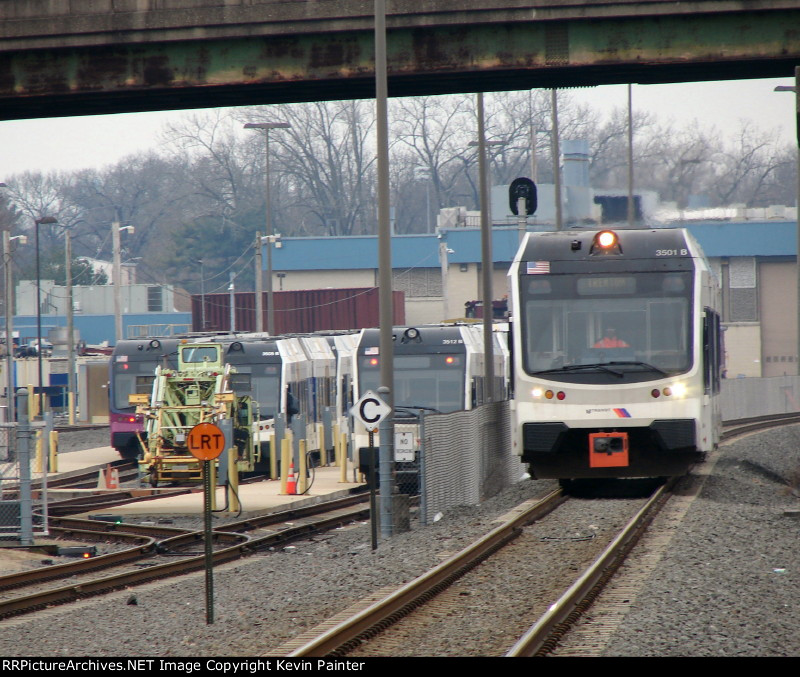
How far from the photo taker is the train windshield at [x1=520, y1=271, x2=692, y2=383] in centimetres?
1723

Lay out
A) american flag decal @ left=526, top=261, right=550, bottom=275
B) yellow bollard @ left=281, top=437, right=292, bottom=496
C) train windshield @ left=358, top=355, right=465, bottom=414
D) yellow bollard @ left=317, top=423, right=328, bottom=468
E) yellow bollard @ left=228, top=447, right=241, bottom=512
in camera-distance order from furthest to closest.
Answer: yellow bollard @ left=317, top=423, right=328, bottom=468, train windshield @ left=358, top=355, right=465, bottom=414, yellow bollard @ left=281, top=437, right=292, bottom=496, yellow bollard @ left=228, top=447, right=241, bottom=512, american flag decal @ left=526, top=261, right=550, bottom=275

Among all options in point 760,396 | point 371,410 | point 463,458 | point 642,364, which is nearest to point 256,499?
point 463,458

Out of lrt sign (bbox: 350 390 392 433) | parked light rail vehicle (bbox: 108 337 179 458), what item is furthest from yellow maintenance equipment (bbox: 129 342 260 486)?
lrt sign (bbox: 350 390 392 433)

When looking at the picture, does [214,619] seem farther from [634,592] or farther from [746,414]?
[746,414]

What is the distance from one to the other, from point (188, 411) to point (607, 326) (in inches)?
433

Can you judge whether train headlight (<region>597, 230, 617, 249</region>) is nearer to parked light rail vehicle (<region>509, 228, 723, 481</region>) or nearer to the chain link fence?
parked light rail vehicle (<region>509, 228, 723, 481</region>)

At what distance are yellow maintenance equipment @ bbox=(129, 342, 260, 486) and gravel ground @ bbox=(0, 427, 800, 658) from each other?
6777mm

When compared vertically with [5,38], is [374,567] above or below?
below

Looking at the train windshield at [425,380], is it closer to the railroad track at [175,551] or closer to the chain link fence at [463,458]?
the chain link fence at [463,458]

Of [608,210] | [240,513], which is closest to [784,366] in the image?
[608,210]

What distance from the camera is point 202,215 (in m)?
104

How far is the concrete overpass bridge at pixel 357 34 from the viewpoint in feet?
51.4

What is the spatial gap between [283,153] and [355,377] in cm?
7057

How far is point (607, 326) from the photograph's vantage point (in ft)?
57.4
